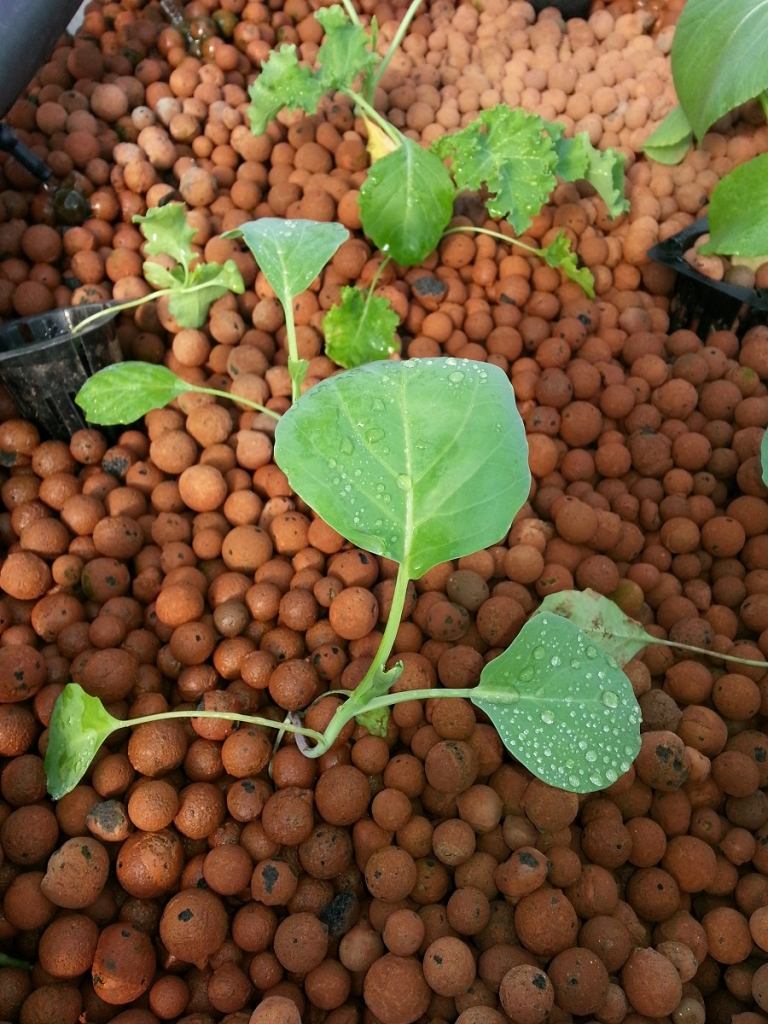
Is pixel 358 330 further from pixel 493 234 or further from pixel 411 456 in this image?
pixel 411 456

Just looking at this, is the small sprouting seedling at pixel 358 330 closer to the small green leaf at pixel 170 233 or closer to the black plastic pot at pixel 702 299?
the small green leaf at pixel 170 233

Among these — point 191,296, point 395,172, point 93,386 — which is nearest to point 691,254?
point 395,172

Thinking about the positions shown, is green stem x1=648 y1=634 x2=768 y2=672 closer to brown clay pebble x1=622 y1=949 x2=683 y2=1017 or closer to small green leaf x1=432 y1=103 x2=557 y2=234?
brown clay pebble x1=622 y1=949 x2=683 y2=1017

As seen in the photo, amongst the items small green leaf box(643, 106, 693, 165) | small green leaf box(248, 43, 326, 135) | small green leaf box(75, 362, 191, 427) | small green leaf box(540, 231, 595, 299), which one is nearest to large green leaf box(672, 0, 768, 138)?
small green leaf box(643, 106, 693, 165)

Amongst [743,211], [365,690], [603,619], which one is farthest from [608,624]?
[743,211]

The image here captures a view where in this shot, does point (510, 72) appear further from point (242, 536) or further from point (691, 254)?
point (242, 536)

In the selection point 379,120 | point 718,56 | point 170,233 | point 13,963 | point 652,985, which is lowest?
point 13,963
